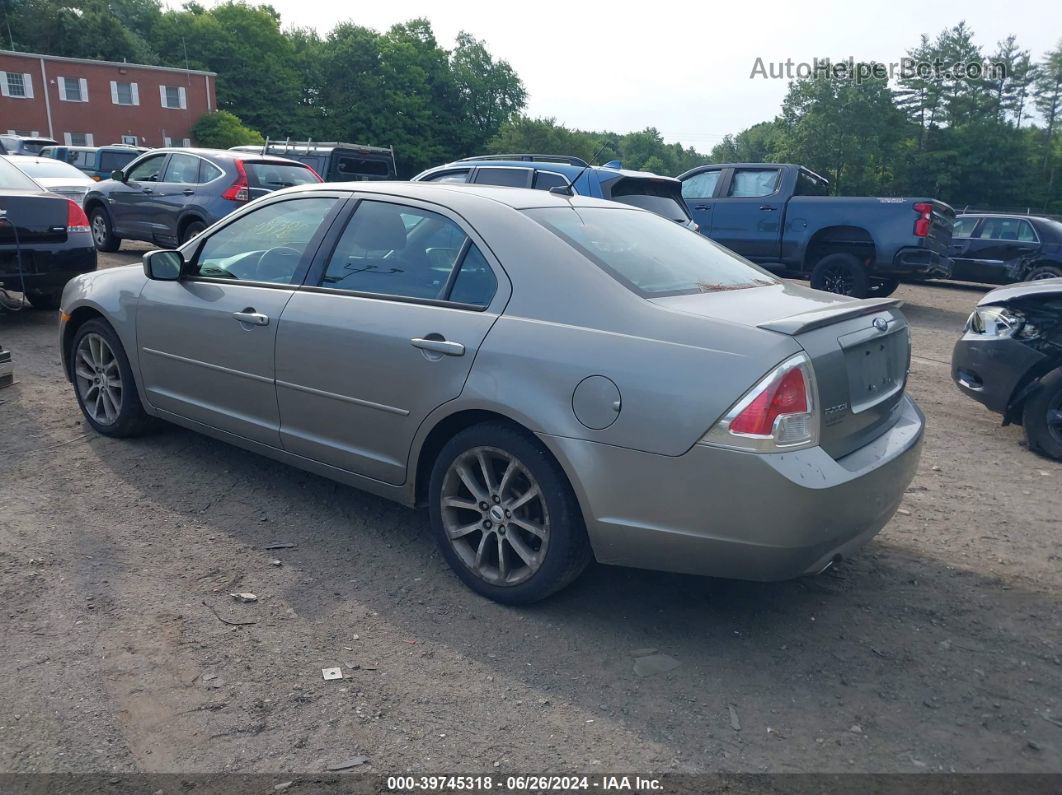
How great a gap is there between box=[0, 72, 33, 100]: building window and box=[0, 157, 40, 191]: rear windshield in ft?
168

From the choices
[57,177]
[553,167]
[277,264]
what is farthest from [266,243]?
[57,177]

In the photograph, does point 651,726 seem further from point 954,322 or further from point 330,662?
point 954,322

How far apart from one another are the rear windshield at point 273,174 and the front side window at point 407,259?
8546mm

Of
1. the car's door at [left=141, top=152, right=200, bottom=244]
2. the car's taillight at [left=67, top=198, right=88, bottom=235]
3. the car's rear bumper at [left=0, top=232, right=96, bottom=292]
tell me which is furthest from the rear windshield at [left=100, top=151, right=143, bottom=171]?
the car's rear bumper at [left=0, top=232, right=96, bottom=292]

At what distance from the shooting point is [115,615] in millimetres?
3393

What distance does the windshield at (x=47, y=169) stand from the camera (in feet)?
51.3

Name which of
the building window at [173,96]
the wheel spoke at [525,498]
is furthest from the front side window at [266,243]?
the building window at [173,96]

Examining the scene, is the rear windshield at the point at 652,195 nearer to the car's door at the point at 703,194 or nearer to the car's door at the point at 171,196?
the car's door at the point at 703,194

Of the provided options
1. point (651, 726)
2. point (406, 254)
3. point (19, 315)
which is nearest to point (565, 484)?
point (651, 726)

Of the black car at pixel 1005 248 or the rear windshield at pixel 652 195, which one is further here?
the black car at pixel 1005 248

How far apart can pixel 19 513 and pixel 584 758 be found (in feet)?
10.3

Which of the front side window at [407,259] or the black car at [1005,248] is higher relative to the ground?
the front side window at [407,259]

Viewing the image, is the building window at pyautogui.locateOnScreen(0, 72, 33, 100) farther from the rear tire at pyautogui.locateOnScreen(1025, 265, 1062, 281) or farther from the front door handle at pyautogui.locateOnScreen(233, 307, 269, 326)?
the front door handle at pyautogui.locateOnScreen(233, 307, 269, 326)

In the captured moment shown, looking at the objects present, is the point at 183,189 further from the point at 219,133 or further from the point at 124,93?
the point at 124,93
